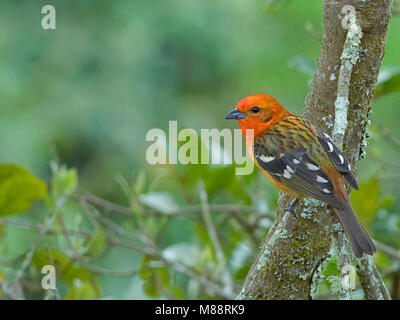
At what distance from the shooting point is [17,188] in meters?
2.40

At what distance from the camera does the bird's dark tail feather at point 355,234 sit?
68.5 inches

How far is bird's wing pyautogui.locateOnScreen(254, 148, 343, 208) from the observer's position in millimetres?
1942

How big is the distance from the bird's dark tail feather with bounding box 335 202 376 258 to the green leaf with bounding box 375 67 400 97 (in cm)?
80

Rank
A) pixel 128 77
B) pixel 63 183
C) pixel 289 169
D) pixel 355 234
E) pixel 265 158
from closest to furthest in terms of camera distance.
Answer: pixel 355 234
pixel 289 169
pixel 265 158
pixel 63 183
pixel 128 77

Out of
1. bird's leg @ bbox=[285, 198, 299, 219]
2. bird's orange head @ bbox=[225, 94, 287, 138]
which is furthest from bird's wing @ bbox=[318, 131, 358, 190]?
bird's orange head @ bbox=[225, 94, 287, 138]

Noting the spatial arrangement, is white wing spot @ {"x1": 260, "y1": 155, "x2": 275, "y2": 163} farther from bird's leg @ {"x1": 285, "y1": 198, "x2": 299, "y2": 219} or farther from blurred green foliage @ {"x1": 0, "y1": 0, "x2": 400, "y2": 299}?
blurred green foliage @ {"x1": 0, "y1": 0, "x2": 400, "y2": 299}

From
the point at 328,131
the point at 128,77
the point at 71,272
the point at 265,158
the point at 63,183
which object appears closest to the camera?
the point at 328,131

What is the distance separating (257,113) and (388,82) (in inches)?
22.4

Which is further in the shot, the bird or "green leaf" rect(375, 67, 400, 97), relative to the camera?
"green leaf" rect(375, 67, 400, 97)

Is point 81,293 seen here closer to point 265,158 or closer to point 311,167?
point 265,158

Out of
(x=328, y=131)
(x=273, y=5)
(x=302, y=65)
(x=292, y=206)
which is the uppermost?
(x=273, y=5)

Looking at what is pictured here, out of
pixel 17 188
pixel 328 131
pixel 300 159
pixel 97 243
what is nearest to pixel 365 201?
pixel 300 159
